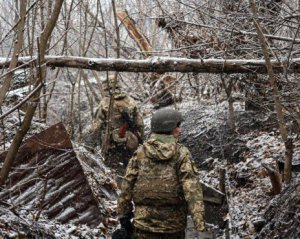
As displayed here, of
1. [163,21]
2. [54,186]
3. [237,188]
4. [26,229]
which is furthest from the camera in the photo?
[163,21]

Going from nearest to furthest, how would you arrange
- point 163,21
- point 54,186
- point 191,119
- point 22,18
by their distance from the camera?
point 22,18, point 54,186, point 163,21, point 191,119

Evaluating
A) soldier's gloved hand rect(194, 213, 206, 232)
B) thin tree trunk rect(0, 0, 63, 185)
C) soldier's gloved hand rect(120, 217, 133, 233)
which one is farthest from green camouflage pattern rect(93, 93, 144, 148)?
thin tree trunk rect(0, 0, 63, 185)

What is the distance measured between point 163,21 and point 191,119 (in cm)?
311

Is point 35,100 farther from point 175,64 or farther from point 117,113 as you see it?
point 117,113

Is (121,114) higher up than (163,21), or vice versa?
(163,21)

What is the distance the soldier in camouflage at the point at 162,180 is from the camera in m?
4.61

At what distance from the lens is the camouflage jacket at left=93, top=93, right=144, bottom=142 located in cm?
905

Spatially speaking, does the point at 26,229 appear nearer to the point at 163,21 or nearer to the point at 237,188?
the point at 237,188

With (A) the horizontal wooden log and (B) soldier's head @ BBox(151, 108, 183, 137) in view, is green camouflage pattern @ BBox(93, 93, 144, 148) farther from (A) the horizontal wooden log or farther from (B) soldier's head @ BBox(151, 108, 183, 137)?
(B) soldier's head @ BBox(151, 108, 183, 137)

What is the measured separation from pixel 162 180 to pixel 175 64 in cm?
321

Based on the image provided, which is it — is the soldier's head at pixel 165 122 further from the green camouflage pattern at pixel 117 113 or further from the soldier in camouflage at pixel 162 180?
the green camouflage pattern at pixel 117 113

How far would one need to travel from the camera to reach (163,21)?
1124cm

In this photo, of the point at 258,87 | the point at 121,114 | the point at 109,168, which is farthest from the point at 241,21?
the point at 109,168

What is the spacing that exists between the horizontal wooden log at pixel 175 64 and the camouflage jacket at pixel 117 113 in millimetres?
1365
